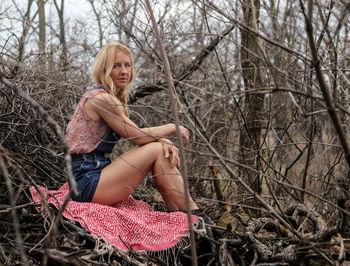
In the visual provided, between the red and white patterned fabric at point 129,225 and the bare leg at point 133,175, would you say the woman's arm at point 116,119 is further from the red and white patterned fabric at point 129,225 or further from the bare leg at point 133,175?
the red and white patterned fabric at point 129,225

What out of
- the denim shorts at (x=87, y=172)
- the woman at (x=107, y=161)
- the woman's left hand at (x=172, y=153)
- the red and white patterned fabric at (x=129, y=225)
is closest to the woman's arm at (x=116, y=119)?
the woman at (x=107, y=161)

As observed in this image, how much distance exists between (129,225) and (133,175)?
1.12 feet

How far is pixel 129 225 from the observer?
242 cm

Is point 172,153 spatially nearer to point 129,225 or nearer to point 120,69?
point 129,225

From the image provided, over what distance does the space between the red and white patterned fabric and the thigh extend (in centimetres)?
9

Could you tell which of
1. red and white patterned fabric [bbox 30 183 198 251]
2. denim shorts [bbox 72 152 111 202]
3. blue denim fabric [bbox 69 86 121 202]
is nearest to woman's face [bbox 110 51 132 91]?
blue denim fabric [bbox 69 86 121 202]

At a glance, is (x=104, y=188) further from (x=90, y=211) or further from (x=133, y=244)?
(x=133, y=244)

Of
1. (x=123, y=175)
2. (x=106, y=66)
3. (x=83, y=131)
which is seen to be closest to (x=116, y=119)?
(x=83, y=131)

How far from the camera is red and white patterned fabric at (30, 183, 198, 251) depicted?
7.50 ft

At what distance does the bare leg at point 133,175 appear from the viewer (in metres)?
2.57

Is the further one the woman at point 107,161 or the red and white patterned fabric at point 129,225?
the woman at point 107,161

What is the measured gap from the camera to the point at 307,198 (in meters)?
4.50

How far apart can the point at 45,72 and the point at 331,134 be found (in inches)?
118

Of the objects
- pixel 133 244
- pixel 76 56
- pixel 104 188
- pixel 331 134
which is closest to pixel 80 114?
pixel 104 188
